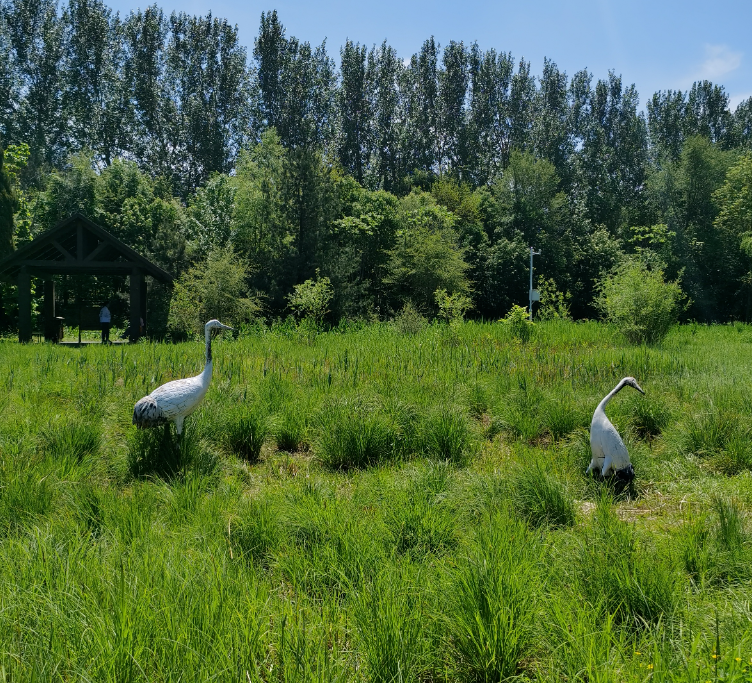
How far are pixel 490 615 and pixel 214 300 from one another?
17.6 metres

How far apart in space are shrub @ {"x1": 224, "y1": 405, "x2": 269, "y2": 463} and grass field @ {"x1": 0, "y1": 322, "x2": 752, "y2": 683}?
0.08ft

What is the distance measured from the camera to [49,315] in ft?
62.1

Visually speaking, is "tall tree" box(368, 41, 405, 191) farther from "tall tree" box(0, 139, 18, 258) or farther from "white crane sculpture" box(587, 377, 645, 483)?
"white crane sculpture" box(587, 377, 645, 483)

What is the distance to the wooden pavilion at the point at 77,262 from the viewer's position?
647 inches

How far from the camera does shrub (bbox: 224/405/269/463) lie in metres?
5.90

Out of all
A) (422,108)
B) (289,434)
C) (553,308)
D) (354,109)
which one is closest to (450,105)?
(422,108)

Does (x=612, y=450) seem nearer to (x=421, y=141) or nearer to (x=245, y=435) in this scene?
(x=245, y=435)

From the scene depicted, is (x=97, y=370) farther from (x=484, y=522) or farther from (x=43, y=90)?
(x=43, y=90)

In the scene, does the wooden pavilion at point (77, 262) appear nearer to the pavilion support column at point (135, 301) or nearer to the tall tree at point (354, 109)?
the pavilion support column at point (135, 301)

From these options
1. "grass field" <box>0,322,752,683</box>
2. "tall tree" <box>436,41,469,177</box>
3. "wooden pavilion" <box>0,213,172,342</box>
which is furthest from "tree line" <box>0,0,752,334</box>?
"grass field" <box>0,322,752,683</box>

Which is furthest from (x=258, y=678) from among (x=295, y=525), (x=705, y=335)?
(x=705, y=335)

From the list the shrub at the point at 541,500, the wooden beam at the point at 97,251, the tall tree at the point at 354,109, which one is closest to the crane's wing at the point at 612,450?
the shrub at the point at 541,500

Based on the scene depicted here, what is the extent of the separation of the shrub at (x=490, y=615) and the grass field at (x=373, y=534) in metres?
0.01

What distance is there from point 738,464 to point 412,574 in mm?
4053
